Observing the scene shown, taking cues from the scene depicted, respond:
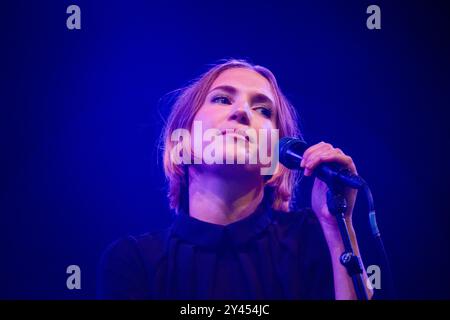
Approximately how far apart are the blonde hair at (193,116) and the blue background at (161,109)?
0.05m

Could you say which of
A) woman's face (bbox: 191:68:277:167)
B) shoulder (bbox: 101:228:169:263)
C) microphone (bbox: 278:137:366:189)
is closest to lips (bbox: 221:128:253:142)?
woman's face (bbox: 191:68:277:167)

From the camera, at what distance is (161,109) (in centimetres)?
240

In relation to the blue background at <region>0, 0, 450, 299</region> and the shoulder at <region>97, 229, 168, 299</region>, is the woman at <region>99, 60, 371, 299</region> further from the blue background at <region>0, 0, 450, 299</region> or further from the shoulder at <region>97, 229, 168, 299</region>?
the blue background at <region>0, 0, 450, 299</region>

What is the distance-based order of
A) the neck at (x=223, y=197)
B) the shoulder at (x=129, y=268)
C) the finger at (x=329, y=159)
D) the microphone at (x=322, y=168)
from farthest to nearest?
the neck at (x=223, y=197)
the shoulder at (x=129, y=268)
the finger at (x=329, y=159)
the microphone at (x=322, y=168)

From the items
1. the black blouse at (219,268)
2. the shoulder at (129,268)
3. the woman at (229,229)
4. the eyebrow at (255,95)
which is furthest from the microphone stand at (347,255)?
the shoulder at (129,268)

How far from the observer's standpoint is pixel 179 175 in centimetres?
236

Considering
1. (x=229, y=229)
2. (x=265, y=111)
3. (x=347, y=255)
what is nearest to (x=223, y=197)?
(x=229, y=229)

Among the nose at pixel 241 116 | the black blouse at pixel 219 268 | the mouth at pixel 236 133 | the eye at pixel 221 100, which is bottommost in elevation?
the black blouse at pixel 219 268

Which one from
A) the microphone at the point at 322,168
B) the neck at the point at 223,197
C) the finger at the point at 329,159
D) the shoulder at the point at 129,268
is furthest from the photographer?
the neck at the point at 223,197

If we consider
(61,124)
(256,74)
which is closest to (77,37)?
(61,124)

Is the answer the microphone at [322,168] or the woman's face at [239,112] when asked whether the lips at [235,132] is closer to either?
the woman's face at [239,112]

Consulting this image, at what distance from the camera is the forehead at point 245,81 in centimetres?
231

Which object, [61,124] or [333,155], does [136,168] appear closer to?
[61,124]

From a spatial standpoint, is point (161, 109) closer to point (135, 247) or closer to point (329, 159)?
point (135, 247)
